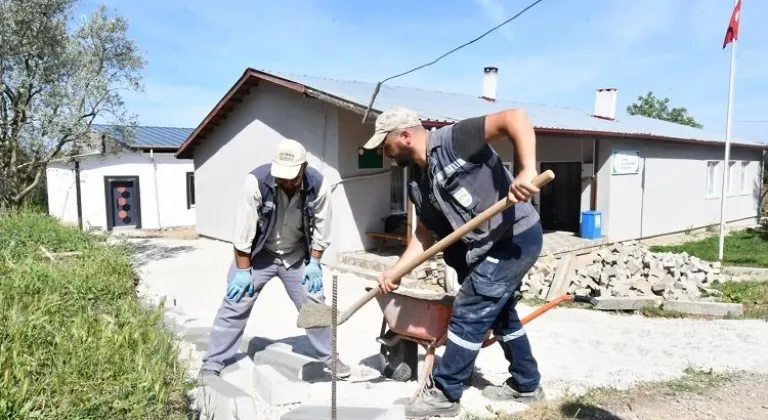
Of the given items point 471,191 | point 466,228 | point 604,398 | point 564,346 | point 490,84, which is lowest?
point 564,346

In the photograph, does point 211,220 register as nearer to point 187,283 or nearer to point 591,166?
point 187,283

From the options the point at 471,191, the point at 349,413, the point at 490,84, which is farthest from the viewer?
the point at 490,84

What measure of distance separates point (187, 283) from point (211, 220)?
5.86 metres

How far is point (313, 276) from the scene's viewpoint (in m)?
4.35

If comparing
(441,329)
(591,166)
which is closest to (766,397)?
(441,329)

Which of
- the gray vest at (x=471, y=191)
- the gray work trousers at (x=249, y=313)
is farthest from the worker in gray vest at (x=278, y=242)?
the gray vest at (x=471, y=191)

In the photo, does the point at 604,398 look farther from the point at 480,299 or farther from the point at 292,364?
the point at 292,364

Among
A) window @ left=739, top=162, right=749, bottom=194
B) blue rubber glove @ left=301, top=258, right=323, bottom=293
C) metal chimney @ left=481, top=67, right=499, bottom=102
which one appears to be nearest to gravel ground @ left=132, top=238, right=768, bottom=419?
blue rubber glove @ left=301, top=258, right=323, bottom=293

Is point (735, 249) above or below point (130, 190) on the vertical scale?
below

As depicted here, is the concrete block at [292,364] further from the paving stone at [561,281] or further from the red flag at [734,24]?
the red flag at [734,24]

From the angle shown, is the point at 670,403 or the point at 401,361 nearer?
the point at 670,403

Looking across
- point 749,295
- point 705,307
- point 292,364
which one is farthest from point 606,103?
point 292,364

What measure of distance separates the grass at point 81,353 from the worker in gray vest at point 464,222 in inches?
57.3

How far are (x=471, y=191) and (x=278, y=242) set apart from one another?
1.66 meters
